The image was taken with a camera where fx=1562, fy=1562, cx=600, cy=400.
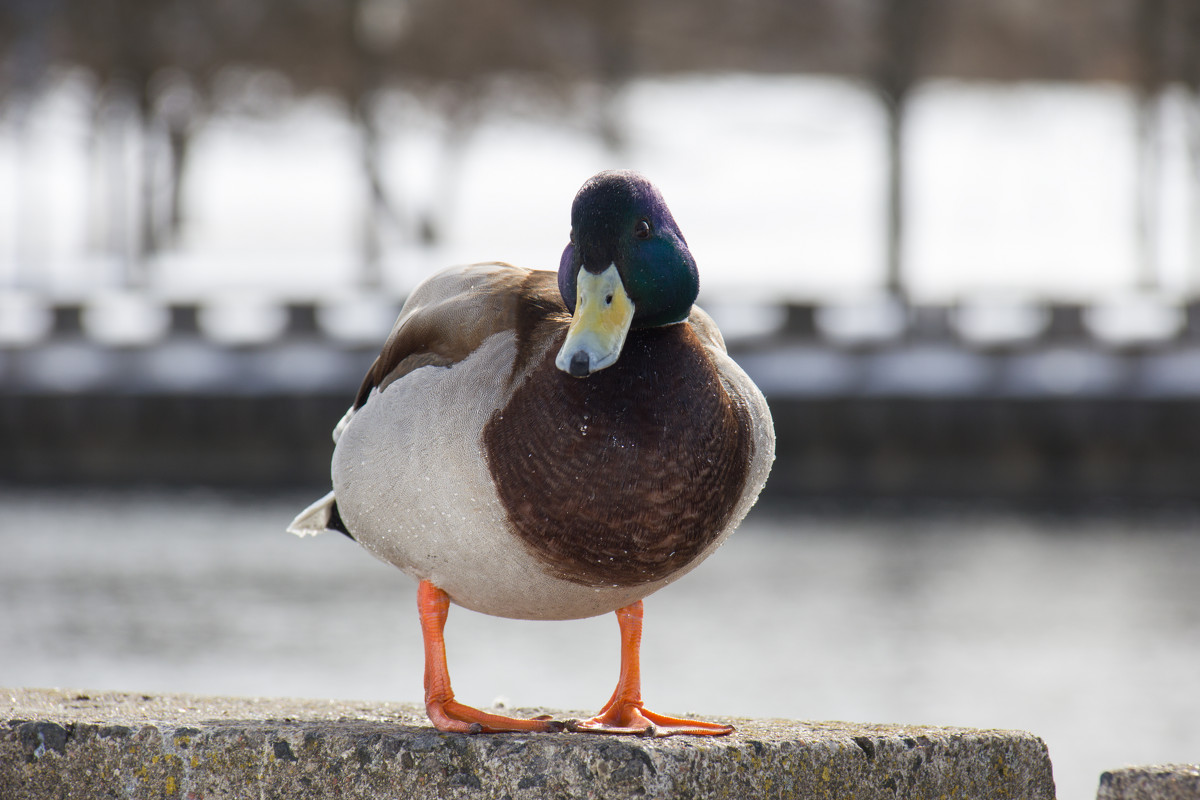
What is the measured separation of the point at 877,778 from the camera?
105 inches

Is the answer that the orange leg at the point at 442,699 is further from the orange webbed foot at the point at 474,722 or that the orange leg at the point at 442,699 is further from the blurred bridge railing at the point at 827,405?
the blurred bridge railing at the point at 827,405

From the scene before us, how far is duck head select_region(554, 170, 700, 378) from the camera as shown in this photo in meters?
2.57

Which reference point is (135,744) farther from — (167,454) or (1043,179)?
(1043,179)

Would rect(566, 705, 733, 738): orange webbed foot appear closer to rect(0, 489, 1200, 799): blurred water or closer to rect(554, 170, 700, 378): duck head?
rect(554, 170, 700, 378): duck head

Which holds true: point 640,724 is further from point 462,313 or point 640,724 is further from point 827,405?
point 827,405

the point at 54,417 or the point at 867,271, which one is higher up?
the point at 867,271

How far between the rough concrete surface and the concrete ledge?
171mm

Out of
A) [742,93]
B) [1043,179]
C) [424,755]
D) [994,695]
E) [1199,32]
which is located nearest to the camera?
[424,755]

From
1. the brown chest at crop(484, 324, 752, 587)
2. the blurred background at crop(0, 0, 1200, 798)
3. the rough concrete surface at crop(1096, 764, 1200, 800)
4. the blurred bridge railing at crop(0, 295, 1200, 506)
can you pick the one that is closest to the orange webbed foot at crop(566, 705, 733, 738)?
the brown chest at crop(484, 324, 752, 587)

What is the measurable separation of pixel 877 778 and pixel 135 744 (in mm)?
1264

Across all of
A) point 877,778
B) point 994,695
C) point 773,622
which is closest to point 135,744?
point 877,778

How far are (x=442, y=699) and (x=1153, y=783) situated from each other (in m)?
1.25

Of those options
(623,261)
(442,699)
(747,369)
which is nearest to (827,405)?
(747,369)

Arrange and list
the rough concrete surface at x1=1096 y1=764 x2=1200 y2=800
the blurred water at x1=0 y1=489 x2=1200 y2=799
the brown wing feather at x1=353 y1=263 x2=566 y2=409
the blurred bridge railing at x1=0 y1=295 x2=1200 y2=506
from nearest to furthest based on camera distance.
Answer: the rough concrete surface at x1=1096 y1=764 x2=1200 y2=800
the brown wing feather at x1=353 y1=263 x2=566 y2=409
the blurred water at x1=0 y1=489 x2=1200 y2=799
the blurred bridge railing at x1=0 y1=295 x2=1200 y2=506
